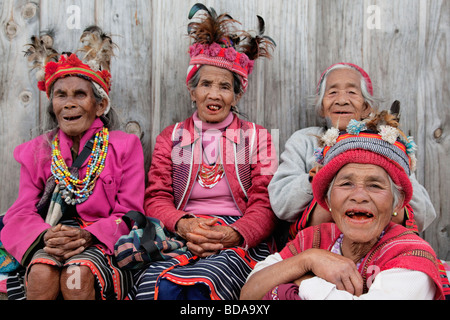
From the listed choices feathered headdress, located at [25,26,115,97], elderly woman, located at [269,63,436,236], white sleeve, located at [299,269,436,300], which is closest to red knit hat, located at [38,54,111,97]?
feathered headdress, located at [25,26,115,97]

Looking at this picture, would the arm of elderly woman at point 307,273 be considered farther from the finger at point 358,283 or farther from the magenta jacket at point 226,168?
the magenta jacket at point 226,168

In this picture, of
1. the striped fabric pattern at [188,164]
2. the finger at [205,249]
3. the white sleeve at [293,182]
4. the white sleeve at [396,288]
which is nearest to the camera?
the white sleeve at [396,288]

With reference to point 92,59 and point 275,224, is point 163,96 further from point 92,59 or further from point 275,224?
point 275,224

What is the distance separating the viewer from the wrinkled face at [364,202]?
1.91m

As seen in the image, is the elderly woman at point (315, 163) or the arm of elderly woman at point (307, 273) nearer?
the arm of elderly woman at point (307, 273)

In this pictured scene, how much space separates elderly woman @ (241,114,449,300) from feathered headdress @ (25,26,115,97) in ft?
5.34

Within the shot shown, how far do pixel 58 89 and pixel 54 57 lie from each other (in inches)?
15.1

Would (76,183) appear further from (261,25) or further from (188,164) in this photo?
(261,25)

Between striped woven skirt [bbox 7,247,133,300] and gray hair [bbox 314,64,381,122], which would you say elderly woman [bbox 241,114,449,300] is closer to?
striped woven skirt [bbox 7,247,133,300]

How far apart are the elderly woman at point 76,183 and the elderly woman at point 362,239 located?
3.12ft

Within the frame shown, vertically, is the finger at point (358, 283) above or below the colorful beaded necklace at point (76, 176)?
below

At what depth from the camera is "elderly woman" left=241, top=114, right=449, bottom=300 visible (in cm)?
177

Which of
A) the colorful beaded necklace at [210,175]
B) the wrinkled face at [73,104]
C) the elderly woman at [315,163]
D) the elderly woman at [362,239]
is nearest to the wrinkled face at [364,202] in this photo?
the elderly woman at [362,239]

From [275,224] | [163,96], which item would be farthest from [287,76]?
[275,224]
